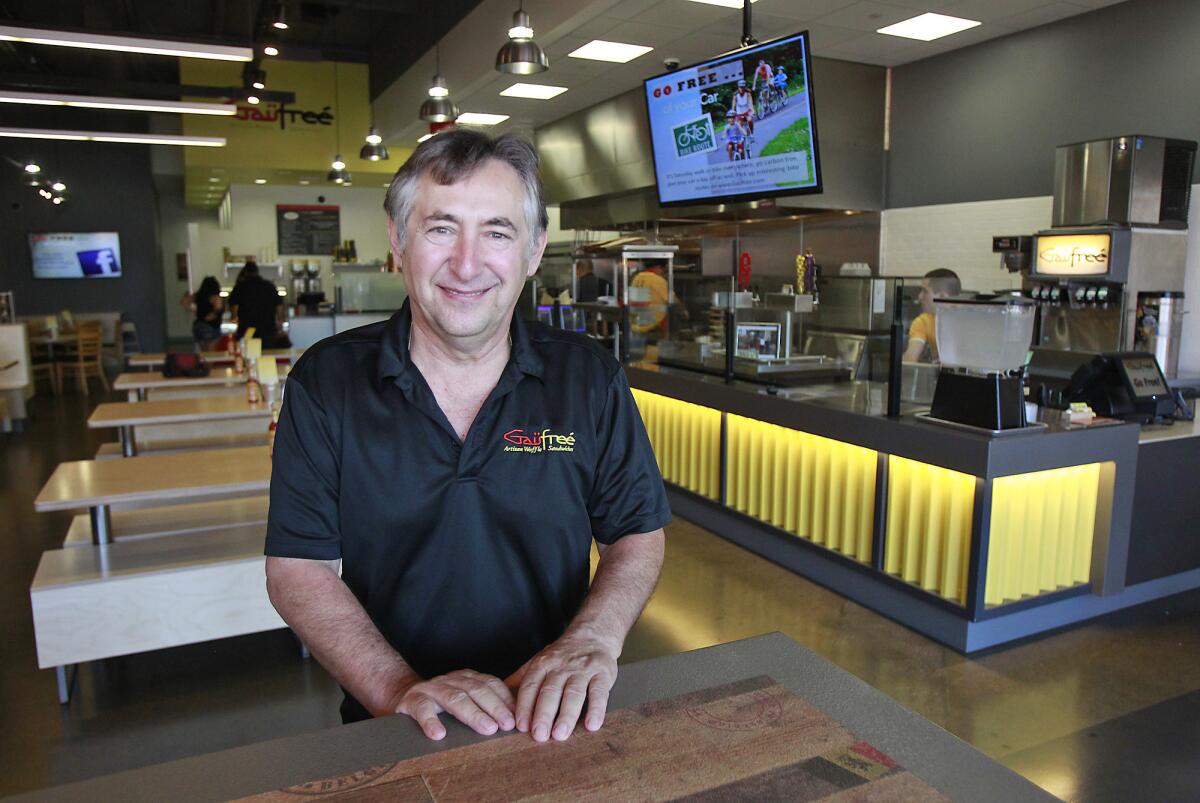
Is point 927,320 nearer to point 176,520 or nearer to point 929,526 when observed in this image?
point 929,526

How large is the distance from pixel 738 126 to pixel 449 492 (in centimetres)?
454

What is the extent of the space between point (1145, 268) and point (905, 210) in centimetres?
223

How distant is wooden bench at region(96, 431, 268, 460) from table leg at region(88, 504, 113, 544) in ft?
4.37

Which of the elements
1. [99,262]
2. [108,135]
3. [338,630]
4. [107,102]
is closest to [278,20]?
[107,102]

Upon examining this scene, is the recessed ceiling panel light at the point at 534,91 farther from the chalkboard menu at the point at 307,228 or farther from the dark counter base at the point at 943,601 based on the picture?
the chalkboard menu at the point at 307,228

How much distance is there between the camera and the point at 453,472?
137 cm

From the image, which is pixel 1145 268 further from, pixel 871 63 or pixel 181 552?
pixel 181 552

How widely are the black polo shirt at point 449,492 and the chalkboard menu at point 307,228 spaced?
12.0 metres

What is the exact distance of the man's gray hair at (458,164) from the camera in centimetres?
133

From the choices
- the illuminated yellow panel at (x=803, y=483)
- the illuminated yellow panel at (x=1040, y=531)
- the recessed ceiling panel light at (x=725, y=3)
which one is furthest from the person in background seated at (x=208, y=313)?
the illuminated yellow panel at (x=1040, y=531)

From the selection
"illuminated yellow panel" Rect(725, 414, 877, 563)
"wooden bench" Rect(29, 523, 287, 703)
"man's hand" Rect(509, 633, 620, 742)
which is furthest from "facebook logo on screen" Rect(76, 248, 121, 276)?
"man's hand" Rect(509, 633, 620, 742)

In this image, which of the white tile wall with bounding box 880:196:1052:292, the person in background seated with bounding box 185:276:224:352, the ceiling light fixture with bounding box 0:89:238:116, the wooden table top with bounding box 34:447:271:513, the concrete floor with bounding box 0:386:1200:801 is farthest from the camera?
the person in background seated with bounding box 185:276:224:352

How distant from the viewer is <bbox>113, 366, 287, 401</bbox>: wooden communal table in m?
5.43

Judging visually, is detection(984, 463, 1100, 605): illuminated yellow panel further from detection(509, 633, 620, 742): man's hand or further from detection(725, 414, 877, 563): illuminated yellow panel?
detection(509, 633, 620, 742): man's hand
